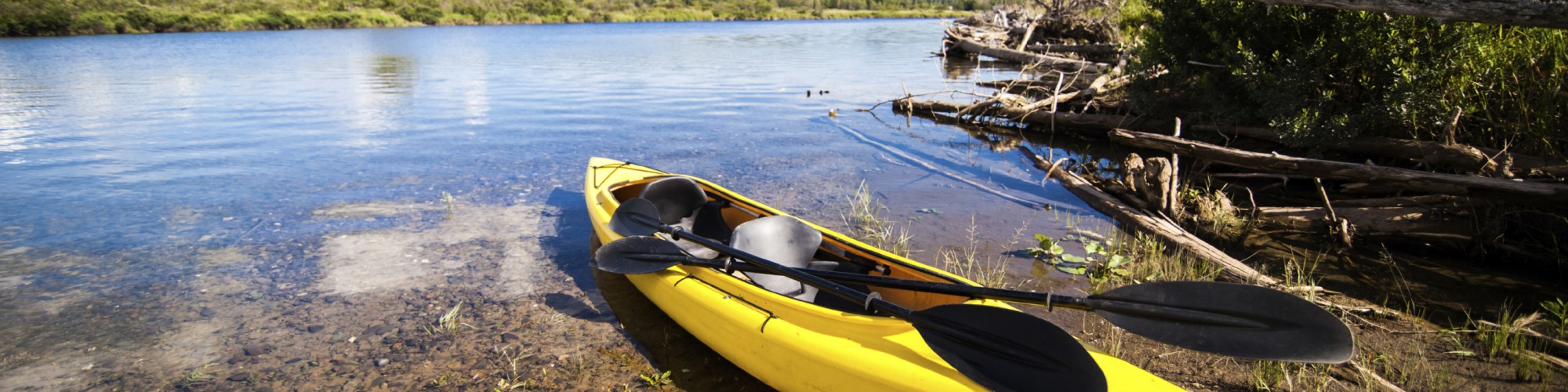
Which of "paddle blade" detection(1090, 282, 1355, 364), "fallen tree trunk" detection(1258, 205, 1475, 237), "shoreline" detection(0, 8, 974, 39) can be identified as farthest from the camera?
"shoreline" detection(0, 8, 974, 39)

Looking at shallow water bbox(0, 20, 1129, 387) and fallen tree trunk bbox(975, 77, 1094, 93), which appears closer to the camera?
shallow water bbox(0, 20, 1129, 387)

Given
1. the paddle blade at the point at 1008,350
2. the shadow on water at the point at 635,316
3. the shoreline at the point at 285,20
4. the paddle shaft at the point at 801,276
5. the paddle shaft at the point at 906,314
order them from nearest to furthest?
the paddle blade at the point at 1008,350, the paddle shaft at the point at 906,314, the paddle shaft at the point at 801,276, the shadow on water at the point at 635,316, the shoreline at the point at 285,20

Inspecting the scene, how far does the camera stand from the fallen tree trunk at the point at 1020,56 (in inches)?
522

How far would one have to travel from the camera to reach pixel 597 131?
1166 cm

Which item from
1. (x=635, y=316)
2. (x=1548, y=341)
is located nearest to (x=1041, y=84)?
(x=1548, y=341)

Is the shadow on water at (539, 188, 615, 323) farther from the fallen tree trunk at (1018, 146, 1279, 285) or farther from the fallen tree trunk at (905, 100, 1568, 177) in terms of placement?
the fallen tree trunk at (905, 100, 1568, 177)

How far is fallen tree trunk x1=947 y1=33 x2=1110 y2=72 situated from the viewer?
43.5 ft

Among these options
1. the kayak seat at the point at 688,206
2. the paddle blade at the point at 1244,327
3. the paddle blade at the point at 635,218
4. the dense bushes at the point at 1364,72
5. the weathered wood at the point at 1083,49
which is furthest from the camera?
the weathered wood at the point at 1083,49

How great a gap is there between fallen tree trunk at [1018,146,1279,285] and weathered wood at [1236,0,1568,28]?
169 cm

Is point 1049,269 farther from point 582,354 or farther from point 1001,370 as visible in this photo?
point 582,354

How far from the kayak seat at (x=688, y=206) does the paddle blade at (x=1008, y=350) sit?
2.72 m

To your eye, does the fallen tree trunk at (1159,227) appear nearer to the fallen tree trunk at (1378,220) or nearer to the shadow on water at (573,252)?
the fallen tree trunk at (1378,220)

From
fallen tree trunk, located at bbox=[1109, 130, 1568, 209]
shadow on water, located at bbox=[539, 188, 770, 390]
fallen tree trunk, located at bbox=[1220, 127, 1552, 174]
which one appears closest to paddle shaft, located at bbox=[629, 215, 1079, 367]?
shadow on water, located at bbox=[539, 188, 770, 390]

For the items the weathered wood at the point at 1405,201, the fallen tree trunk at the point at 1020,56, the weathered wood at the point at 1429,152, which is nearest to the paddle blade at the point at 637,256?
the weathered wood at the point at 1405,201
